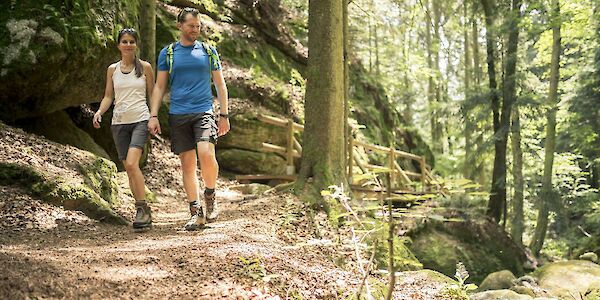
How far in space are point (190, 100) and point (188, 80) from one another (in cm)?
20

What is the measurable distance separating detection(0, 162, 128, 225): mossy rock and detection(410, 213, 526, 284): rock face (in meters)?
7.16

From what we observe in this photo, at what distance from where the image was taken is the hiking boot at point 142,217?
487 cm

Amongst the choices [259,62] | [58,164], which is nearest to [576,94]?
[259,62]

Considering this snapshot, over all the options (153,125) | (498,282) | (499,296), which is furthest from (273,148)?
(153,125)

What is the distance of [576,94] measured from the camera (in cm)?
1670

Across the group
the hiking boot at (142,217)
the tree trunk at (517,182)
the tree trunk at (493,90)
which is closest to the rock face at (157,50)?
the hiking boot at (142,217)

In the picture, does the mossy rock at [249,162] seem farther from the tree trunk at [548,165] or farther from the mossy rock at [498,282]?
the tree trunk at [548,165]

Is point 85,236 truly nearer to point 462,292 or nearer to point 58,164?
point 58,164

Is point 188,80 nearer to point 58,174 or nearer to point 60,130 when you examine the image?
point 58,174

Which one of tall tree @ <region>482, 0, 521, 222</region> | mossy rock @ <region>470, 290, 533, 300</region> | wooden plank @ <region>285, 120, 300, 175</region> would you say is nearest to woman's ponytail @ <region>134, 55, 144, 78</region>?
mossy rock @ <region>470, 290, 533, 300</region>

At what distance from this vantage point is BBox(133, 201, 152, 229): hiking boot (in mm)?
4871

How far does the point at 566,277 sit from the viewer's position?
9.93 m

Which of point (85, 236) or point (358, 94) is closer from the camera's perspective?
point (85, 236)

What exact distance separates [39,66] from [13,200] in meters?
1.96
